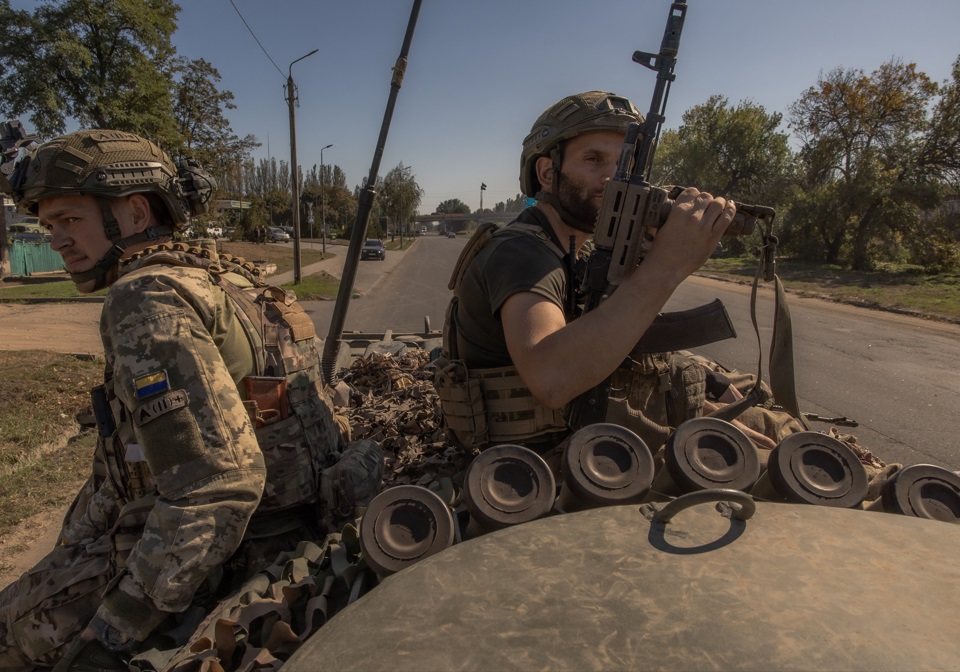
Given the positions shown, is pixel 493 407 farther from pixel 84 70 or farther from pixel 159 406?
pixel 84 70

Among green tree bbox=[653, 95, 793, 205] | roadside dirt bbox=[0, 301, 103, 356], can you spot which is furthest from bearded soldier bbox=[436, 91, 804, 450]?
green tree bbox=[653, 95, 793, 205]

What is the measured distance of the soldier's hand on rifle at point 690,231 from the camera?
188cm

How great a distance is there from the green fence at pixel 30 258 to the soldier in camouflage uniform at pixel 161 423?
81.6ft

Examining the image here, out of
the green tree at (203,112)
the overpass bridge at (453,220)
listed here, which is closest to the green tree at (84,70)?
the green tree at (203,112)

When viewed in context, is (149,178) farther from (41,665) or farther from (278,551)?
(41,665)

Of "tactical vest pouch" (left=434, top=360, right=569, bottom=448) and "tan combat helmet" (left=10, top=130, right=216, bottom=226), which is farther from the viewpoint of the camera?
"tactical vest pouch" (left=434, top=360, right=569, bottom=448)

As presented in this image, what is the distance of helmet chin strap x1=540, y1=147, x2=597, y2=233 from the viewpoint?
8.27 feet

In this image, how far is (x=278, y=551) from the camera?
2229mm

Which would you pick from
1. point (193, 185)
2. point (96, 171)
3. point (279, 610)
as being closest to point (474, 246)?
point (193, 185)

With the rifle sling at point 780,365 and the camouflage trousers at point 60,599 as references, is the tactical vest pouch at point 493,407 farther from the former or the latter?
the camouflage trousers at point 60,599

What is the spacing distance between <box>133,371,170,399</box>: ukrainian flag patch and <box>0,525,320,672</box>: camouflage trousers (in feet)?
1.90

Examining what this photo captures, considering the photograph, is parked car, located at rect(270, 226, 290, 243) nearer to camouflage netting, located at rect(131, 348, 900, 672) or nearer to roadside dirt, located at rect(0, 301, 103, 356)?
roadside dirt, located at rect(0, 301, 103, 356)

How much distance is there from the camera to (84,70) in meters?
16.7

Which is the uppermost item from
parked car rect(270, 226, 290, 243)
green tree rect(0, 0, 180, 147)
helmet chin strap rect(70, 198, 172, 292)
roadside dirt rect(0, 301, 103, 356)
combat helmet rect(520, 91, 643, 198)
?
green tree rect(0, 0, 180, 147)
